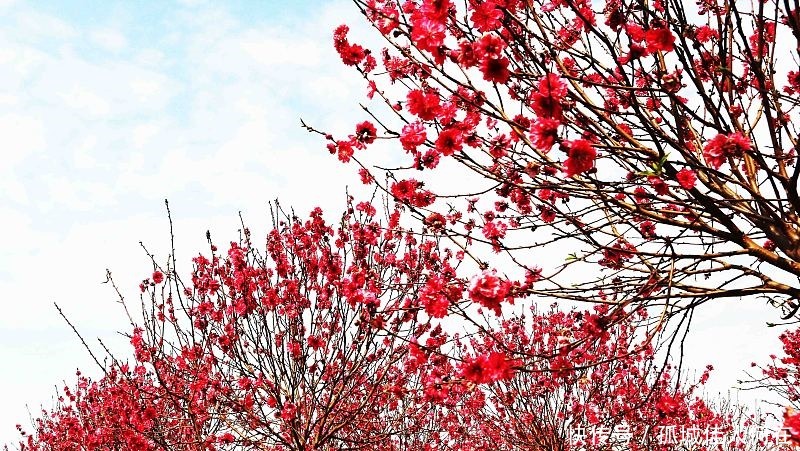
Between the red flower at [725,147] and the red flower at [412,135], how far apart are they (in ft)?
4.97

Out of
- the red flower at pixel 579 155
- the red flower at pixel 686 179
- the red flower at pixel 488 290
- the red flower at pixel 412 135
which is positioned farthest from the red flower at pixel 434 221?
the red flower at pixel 686 179

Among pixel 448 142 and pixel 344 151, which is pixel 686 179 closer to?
pixel 448 142

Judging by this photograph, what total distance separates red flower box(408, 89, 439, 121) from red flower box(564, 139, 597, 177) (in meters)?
0.90

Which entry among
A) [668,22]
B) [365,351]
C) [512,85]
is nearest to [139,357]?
[365,351]

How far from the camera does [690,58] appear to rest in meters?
2.98

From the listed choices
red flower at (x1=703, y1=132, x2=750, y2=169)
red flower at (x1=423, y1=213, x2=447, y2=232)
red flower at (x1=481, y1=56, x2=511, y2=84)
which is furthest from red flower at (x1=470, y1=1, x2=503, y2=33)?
red flower at (x1=423, y1=213, x2=447, y2=232)

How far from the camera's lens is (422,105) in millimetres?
3387

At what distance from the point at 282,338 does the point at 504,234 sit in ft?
9.11

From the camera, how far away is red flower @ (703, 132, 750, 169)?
2.73 metres

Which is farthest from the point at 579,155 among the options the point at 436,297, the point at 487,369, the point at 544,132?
the point at 436,297

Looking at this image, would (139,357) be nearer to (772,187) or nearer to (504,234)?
(504,234)

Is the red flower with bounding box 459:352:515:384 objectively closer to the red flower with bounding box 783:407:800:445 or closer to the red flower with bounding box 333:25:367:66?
the red flower with bounding box 783:407:800:445

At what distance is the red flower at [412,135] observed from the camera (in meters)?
3.43

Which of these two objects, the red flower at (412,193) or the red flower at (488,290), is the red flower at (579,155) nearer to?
the red flower at (488,290)
